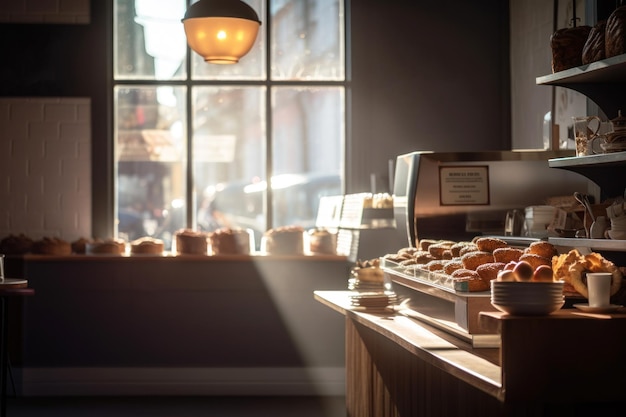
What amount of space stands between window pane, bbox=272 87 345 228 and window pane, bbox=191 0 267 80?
0.73 feet

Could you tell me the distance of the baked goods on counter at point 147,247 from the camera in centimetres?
684

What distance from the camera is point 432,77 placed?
7266mm

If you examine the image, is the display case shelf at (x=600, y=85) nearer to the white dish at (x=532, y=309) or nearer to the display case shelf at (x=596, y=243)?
the display case shelf at (x=596, y=243)

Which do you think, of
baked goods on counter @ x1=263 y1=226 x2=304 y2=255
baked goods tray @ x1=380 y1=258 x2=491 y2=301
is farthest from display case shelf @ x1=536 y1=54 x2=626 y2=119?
baked goods on counter @ x1=263 y1=226 x2=304 y2=255

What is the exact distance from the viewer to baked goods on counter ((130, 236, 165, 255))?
269 inches

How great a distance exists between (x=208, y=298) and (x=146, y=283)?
0.44m

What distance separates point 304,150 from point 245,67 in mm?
764

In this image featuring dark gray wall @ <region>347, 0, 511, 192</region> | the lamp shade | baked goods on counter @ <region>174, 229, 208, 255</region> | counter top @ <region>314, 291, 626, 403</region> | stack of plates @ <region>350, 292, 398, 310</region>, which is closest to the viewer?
counter top @ <region>314, 291, 626, 403</region>

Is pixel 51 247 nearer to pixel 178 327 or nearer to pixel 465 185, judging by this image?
pixel 178 327

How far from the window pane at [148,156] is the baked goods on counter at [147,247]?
0.37 meters

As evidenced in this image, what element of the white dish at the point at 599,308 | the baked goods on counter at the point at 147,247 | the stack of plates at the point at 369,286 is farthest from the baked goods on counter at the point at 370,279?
the baked goods on counter at the point at 147,247

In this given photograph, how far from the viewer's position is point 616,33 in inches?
123

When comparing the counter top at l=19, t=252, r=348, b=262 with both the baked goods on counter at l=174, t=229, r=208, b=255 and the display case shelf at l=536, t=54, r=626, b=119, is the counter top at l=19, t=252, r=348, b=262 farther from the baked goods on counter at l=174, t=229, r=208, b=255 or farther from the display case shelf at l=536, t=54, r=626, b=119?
the display case shelf at l=536, t=54, r=626, b=119

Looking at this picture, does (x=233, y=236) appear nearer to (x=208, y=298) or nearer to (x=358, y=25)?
(x=208, y=298)
